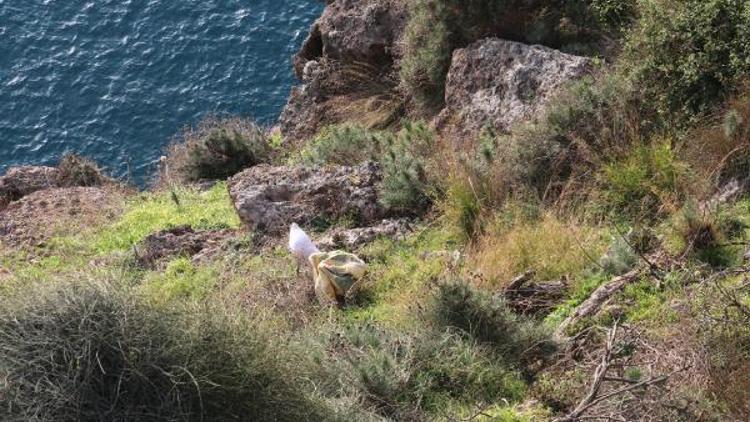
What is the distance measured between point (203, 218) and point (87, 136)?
9817 millimetres

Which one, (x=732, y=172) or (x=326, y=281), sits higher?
(x=732, y=172)

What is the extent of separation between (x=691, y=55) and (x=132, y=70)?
16.7 meters

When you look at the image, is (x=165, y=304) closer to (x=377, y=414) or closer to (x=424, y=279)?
(x=377, y=414)

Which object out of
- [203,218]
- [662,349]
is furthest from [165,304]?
[203,218]

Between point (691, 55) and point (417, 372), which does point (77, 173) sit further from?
point (417, 372)

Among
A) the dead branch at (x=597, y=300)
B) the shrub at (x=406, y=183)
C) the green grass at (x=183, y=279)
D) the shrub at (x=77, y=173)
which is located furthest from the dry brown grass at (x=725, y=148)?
the shrub at (x=77, y=173)

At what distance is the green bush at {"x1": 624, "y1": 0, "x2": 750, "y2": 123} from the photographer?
911 centimetres

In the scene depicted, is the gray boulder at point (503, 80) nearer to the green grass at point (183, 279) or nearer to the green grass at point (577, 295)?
the green grass at point (577, 295)

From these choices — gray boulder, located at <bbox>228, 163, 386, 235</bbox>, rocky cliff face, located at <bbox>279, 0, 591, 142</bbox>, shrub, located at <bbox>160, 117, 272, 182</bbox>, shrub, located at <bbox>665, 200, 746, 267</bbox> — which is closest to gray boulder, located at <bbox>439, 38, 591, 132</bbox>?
rocky cliff face, located at <bbox>279, 0, 591, 142</bbox>

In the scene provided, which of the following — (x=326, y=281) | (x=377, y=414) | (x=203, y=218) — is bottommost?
(x=203, y=218)

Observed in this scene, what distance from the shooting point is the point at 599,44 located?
1298cm

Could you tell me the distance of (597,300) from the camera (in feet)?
23.7

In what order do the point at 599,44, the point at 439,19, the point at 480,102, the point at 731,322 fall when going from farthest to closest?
the point at 439,19 → the point at 599,44 → the point at 480,102 → the point at 731,322

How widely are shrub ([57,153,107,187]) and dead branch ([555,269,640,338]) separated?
1287 centimetres
